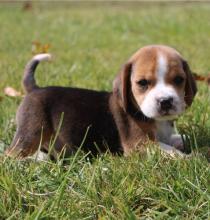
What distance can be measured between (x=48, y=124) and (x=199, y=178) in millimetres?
1513

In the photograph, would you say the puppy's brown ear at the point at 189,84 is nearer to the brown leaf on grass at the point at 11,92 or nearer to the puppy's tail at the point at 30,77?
the puppy's tail at the point at 30,77

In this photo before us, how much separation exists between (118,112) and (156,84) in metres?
0.44

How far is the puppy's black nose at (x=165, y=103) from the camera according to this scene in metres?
4.27

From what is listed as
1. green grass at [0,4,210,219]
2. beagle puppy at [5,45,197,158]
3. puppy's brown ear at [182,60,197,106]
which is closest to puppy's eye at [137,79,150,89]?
beagle puppy at [5,45,197,158]

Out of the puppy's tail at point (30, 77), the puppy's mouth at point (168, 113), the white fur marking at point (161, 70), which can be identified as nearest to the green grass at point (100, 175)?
the puppy's mouth at point (168, 113)

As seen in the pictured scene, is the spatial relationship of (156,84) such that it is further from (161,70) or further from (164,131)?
(164,131)

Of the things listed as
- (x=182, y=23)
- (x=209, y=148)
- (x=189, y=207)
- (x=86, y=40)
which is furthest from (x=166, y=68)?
(x=182, y=23)

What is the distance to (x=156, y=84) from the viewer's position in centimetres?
439

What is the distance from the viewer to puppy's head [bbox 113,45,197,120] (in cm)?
432

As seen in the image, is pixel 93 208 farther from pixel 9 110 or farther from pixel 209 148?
pixel 9 110

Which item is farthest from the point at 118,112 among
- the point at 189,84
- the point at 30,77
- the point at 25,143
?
the point at 30,77

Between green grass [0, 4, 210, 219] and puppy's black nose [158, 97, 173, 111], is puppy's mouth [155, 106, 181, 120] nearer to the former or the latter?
puppy's black nose [158, 97, 173, 111]

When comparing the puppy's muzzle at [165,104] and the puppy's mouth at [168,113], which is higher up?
the puppy's muzzle at [165,104]

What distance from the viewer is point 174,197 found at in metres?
3.41
